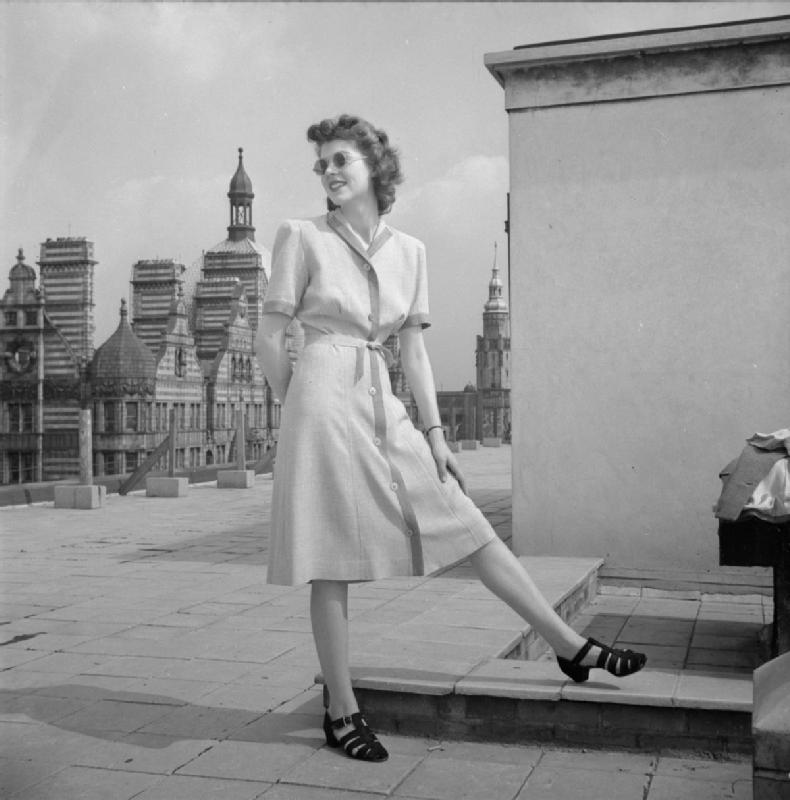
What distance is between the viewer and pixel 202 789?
9.70 feet

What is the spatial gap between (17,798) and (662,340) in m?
5.05

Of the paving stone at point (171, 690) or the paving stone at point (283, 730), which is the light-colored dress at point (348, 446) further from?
the paving stone at point (171, 690)

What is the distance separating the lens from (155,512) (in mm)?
13445

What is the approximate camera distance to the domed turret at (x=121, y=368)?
128 feet

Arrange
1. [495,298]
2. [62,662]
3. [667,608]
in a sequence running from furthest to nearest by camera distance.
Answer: [495,298] < [667,608] < [62,662]

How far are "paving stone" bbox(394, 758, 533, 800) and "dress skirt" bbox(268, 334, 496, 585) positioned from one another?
595mm

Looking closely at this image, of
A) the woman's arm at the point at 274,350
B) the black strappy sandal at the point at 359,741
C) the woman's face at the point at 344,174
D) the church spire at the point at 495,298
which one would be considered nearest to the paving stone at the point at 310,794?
the black strappy sandal at the point at 359,741

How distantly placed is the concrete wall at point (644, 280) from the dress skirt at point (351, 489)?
378 cm

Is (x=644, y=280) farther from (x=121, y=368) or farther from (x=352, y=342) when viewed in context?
(x=121, y=368)

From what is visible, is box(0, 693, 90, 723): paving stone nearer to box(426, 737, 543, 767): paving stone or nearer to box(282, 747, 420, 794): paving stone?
box(282, 747, 420, 794): paving stone

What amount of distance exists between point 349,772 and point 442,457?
3.28ft

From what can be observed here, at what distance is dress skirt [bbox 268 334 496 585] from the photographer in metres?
3.20

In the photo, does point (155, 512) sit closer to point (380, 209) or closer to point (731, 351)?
point (731, 351)

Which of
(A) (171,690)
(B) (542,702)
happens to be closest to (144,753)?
(A) (171,690)
